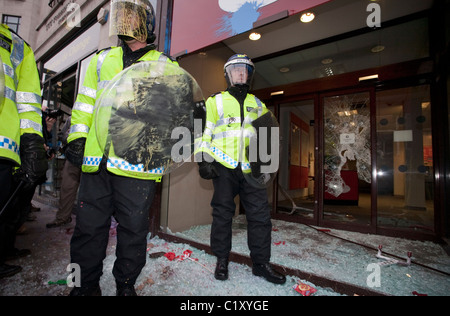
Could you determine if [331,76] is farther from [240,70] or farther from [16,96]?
[16,96]

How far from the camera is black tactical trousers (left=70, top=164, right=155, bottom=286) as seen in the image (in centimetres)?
127

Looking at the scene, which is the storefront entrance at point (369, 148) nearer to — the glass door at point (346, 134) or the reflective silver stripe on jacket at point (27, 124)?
the glass door at point (346, 134)

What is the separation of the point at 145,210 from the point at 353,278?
172cm

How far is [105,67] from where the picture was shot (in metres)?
1.34

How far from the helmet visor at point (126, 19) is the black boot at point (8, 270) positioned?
1966mm

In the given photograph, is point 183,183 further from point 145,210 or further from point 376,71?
point 376,71

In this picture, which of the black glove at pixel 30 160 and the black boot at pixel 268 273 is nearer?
the black glove at pixel 30 160

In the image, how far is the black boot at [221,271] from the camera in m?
1.78

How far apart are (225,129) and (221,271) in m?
1.17

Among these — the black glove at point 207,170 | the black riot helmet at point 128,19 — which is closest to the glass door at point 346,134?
the black glove at point 207,170

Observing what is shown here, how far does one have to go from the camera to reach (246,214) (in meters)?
1.86

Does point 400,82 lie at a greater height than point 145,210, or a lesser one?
greater

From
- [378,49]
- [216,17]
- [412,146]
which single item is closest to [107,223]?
[216,17]
